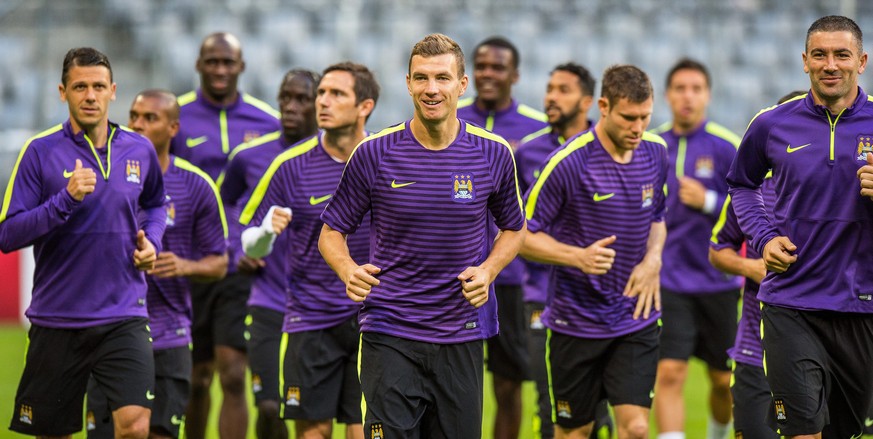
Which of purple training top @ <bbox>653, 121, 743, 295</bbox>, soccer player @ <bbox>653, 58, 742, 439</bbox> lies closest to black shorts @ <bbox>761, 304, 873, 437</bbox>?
soccer player @ <bbox>653, 58, 742, 439</bbox>

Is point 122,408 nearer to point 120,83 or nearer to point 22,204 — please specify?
point 22,204

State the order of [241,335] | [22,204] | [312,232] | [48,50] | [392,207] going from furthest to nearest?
[48,50], [241,335], [312,232], [22,204], [392,207]

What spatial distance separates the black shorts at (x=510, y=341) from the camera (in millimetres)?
9055

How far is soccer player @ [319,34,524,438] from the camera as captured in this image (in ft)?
19.6

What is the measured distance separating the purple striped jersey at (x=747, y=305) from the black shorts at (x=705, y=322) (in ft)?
6.08

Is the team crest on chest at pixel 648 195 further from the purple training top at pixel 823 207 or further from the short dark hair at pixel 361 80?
the short dark hair at pixel 361 80

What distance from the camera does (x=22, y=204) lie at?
22.6ft

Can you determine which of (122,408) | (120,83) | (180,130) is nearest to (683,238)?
(180,130)

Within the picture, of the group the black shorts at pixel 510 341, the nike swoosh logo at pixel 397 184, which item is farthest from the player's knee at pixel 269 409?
the nike swoosh logo at pixel 397 184

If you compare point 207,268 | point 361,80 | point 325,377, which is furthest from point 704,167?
point 207,268

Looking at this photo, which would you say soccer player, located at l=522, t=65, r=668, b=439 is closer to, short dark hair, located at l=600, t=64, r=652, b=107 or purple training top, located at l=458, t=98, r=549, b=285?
short dark hair, located at l=600, t=64, r=652, b=107

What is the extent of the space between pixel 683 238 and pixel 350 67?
3.04 metres

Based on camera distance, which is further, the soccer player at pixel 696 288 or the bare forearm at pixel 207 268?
the soccer player at pixel 696 288

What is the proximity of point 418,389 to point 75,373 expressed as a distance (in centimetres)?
212
